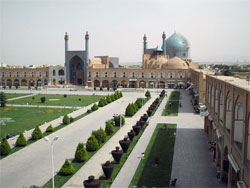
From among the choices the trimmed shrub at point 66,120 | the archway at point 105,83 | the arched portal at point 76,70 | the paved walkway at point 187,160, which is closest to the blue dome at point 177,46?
the archway at point 105,83

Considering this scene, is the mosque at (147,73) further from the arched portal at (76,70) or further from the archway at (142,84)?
the arched portal at (76,70)

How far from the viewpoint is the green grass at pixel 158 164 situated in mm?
14023

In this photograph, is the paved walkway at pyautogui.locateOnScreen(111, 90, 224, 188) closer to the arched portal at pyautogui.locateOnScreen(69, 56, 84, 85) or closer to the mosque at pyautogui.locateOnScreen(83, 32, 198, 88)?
the mosque at pyautogui.locateOnScreen(83, 32, 198, 88)

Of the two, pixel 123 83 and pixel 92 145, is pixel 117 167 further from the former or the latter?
pixel 123 83

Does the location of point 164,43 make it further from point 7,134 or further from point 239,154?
point 239,154

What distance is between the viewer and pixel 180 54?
72812 mm

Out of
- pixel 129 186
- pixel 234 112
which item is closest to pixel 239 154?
pixel 234 112

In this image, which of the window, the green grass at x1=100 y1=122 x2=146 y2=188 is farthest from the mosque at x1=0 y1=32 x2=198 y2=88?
the window

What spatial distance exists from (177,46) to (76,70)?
83.9 feet

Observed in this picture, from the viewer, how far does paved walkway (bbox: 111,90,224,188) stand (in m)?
14.1

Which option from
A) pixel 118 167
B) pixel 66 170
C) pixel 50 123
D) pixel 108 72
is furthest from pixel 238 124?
pixel 108 72

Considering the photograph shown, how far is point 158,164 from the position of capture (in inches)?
637

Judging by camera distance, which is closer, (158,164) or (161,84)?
(158,164)

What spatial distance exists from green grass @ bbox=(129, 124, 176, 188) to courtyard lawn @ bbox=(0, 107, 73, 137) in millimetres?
10952
